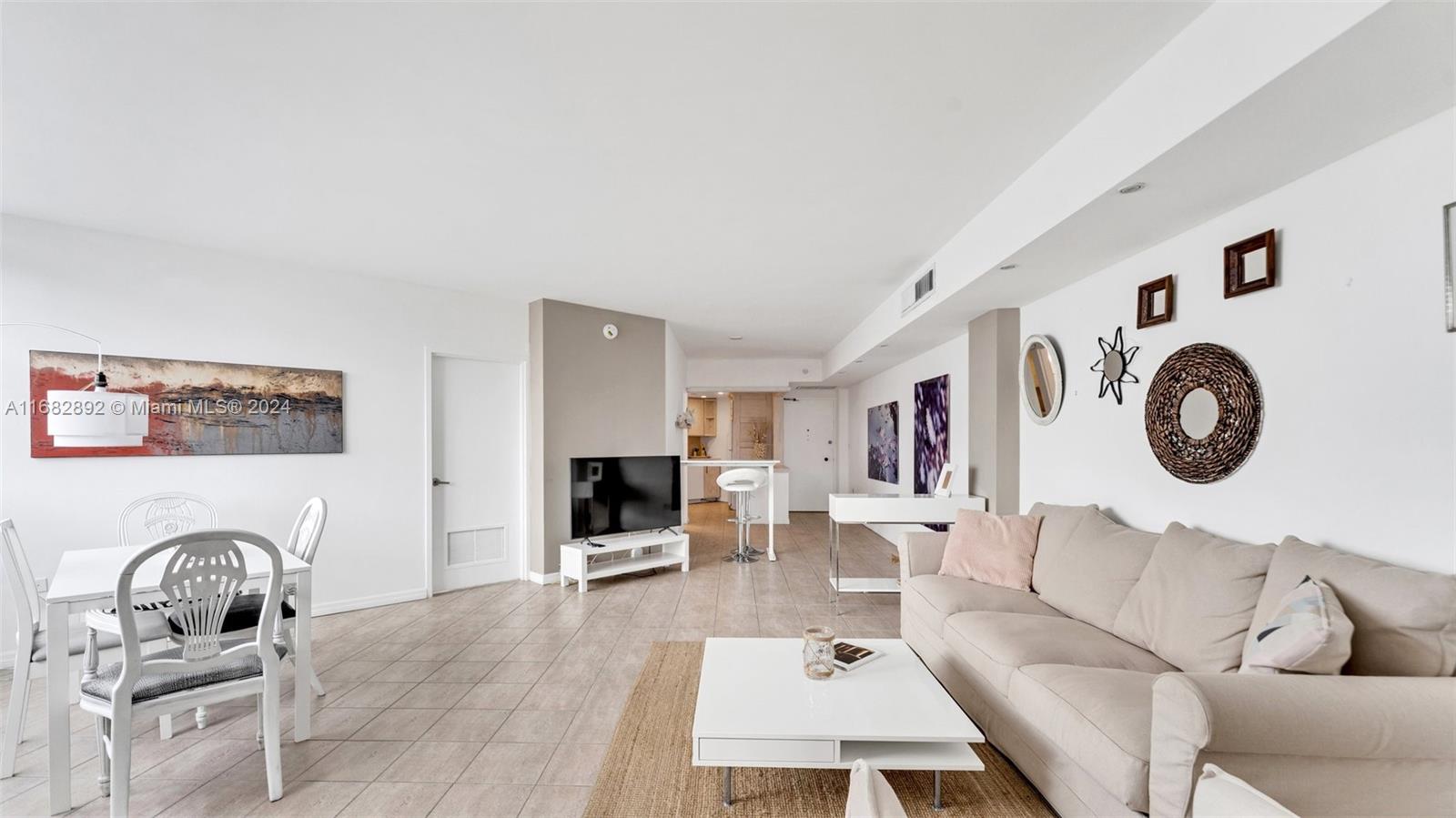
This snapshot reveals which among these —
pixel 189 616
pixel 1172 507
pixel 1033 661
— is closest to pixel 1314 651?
pixel 1033 661

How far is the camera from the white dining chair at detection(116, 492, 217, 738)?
3355 mm

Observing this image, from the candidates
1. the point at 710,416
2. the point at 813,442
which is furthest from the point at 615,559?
the point at 710,416

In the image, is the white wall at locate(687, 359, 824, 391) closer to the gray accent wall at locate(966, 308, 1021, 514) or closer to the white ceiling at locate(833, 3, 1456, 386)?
the gray accent wall at locate(966, 308, 1021, 514)

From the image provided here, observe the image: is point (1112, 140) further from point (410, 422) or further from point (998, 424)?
point (410, 422)

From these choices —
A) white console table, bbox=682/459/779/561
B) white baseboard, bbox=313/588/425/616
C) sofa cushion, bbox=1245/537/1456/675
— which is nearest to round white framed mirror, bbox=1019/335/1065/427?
sofa cushion, bbox=1245/537/1456/675

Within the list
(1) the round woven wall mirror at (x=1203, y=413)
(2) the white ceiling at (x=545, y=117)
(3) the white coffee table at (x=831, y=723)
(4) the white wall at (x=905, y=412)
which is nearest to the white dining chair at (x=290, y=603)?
(2) the white ceiling at (x=545, y=117)

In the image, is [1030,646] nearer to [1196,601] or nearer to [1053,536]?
[1196,601]

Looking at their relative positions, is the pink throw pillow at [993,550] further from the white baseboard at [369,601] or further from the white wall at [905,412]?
the white baseboard at [369,601]

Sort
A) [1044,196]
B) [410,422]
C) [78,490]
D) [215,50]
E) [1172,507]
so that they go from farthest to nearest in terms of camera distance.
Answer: [410,422] → [78,490] → [1172,507] → [1044,196] → [215,50]

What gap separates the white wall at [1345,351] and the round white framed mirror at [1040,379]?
912mm

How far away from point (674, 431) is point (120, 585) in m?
5.49

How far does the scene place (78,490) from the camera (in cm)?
333

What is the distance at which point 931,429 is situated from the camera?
5.92 meters

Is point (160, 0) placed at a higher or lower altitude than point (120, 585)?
higher
